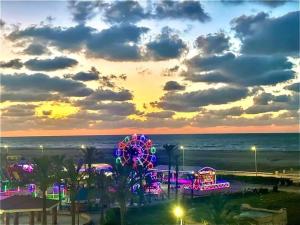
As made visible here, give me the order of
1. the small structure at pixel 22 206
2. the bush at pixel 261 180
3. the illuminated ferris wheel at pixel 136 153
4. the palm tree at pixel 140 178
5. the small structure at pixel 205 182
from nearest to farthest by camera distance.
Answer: the small structure at pixel 22 206 → the palm tree at pixel 140 178 → the illuminated ferris wheel at pixel 136 153 → the small structure at pixel 205 182 → the bush at pixel 261 180

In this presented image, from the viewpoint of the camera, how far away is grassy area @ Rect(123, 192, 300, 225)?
5092 centimetres

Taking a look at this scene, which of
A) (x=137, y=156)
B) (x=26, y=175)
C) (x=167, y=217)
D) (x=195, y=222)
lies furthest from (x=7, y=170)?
(x=195, y=222)

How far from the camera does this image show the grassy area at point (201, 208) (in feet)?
167

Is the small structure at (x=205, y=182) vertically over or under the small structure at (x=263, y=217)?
over

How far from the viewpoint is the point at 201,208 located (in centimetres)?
5509

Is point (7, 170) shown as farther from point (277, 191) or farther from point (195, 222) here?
point (277, 191)

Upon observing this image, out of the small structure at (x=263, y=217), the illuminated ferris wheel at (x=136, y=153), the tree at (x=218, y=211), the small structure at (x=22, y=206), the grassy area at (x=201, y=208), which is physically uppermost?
the illuminated ferris wheel at (x=136, y=153)

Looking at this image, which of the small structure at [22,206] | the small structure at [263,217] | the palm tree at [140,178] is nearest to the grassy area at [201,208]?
the small structure at [263,217]

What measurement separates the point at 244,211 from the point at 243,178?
46.8 meters

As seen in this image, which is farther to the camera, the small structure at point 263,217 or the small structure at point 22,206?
the small structure at point 22,206

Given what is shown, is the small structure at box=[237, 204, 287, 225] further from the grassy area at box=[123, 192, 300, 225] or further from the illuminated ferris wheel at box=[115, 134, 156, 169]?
the illuminated ferris wheel at box=[115, 134, 156, 169]

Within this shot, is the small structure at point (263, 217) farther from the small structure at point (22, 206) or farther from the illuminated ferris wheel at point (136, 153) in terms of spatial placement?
the illuminated ferris wheel at point (136, 153)

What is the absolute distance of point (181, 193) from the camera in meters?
76.4

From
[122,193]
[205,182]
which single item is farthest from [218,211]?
[205,182]
